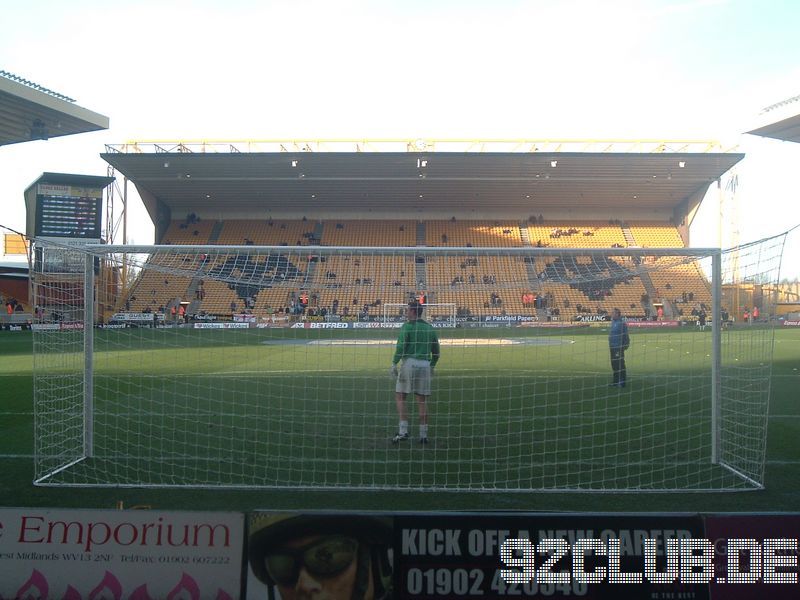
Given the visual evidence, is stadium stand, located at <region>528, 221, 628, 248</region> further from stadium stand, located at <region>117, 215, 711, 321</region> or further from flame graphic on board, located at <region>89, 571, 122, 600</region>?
flame graphic on board, located at <region>89, 571, 122, 600</region>

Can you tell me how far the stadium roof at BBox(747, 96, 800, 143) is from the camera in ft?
85.5

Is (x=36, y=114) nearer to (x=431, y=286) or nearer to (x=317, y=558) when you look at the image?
(x=431, y=286)

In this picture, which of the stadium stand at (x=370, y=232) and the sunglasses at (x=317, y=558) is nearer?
the sunglasses at (x=317, y=558)

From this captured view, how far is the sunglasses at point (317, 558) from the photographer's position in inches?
142

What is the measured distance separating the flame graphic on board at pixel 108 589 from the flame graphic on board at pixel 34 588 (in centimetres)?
27

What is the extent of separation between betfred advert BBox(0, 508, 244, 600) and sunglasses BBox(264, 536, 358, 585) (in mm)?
390

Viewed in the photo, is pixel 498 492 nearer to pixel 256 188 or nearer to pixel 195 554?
pixel 195 554

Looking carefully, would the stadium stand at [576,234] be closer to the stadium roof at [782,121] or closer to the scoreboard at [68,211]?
the stadium roof at [782,121]

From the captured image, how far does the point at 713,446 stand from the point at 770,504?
1285mm

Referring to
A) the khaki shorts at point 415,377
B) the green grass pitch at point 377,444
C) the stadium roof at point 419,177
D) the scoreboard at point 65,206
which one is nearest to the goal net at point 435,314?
the green grass pitch at point 377,444

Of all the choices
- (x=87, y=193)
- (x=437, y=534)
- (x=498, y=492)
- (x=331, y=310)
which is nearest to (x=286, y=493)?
(x=498, y=492)

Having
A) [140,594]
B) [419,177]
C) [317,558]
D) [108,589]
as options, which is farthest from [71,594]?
[419,177]

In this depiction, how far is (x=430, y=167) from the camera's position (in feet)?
123

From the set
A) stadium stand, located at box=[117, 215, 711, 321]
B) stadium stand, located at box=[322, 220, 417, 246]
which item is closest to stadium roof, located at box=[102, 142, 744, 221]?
stadium stand, located at box=[322, 220, 417, 246]
